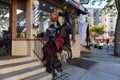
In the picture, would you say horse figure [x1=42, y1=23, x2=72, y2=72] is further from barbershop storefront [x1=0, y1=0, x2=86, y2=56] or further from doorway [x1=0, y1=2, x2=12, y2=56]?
doorway [x1=0, y1=2, x2=12, y2=56]

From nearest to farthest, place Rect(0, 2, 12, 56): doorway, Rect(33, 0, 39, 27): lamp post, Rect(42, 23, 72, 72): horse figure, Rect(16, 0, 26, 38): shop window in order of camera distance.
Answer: Rect(42, 23, 72, 72): horse figure, Rect(0, 2, 12, 56): doorway, Rect(33, 0, 39, 27): lamp post, Rect(16, 0, 26, 38): shop window

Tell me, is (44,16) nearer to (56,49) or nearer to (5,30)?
(5,30)

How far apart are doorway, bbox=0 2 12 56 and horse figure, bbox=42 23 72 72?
2.84 metres

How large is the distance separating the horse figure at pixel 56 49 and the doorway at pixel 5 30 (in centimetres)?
284

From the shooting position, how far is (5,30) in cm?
1284

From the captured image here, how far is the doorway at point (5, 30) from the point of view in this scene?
1267 cm

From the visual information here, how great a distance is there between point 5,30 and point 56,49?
3.52 meters

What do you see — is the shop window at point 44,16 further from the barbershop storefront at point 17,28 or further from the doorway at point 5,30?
the doorway at point 5,30

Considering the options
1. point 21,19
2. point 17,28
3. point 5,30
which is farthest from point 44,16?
point 5,30

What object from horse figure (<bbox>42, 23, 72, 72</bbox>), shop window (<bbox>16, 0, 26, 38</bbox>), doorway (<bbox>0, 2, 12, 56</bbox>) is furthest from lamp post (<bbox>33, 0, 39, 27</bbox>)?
horse figure (<bbox>42, 23, 72, 72</bbox>)

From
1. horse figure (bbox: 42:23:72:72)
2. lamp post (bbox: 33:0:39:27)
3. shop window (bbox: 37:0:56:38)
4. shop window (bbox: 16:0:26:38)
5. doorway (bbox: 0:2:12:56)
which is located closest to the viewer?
horse figure (bbox: 42:23:72:72)

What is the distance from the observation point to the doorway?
12.7 m

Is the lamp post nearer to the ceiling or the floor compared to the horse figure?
nearer to the ceiling

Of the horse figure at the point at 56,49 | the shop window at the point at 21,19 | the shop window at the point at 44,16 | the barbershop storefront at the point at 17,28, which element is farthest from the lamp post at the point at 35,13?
the horse figure at the point at 56,49
